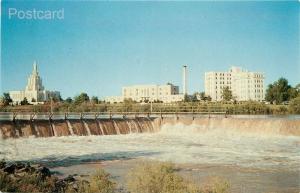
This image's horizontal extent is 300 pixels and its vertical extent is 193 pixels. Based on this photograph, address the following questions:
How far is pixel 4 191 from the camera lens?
6.03 meters

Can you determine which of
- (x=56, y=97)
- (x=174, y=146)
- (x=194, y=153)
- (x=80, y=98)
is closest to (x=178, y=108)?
(x=80, y=98)

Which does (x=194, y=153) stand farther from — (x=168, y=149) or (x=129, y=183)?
(x=129, y=183)

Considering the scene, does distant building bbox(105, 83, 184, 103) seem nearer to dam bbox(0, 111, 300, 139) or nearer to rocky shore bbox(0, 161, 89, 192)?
dam bbox(0, 111, 300, 139)

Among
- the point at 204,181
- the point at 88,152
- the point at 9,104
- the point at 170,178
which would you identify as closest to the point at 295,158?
the point at 204,181

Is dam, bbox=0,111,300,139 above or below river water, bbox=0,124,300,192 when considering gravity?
above

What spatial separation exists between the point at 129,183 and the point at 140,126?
1010cm

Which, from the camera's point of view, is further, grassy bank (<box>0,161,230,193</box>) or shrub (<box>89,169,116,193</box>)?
shrub (<box>89,169,116,193</box>)

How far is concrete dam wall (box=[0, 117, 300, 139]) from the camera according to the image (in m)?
12.9

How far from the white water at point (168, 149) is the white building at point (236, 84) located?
10732 millimetres

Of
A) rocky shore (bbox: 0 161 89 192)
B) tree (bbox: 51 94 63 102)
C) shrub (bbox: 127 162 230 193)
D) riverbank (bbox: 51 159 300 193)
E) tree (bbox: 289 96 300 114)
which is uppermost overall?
tree (bbox: 51 94 63 102)

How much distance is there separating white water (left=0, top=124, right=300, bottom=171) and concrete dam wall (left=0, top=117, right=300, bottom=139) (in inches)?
10.9

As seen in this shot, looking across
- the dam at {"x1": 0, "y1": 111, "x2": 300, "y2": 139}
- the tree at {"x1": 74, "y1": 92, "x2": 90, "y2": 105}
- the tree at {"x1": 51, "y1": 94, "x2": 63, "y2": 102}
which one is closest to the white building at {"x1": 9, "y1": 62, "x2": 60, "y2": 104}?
the tree at {"x1": 51, "y1": 94, "x2": 63, "y2": 102}

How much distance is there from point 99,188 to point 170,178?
798 mm

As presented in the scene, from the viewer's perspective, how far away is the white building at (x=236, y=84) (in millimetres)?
26144
